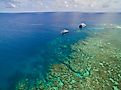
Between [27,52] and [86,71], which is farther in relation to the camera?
[27,52]

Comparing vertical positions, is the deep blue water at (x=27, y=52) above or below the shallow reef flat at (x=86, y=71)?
below

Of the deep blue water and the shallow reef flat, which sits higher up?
the shallow reef flat

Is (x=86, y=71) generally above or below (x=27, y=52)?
above

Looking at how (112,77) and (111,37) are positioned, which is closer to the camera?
(112,77)

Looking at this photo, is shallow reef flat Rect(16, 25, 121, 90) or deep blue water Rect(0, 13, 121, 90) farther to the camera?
deep blue water Rect(0, 13, 121, 90)

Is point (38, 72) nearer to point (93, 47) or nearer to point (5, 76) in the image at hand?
point (5, 76)

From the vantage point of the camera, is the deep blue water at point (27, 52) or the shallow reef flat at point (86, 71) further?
the deep blue water at point (27, 52)

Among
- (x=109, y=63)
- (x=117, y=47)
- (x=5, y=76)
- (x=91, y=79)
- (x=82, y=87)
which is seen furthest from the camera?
(x=117, y=47)

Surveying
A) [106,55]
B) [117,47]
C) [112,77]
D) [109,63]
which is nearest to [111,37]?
[117,47]
